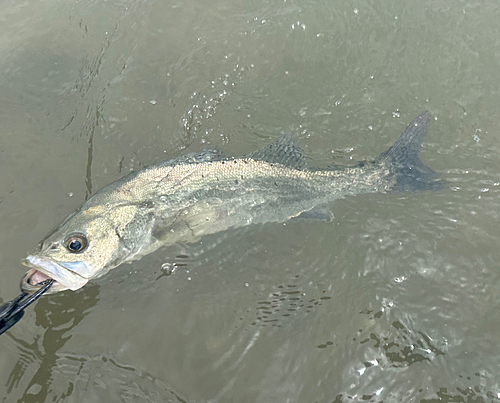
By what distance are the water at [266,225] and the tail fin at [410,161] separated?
29 cm

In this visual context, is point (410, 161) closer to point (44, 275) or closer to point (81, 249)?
point (81, 249)

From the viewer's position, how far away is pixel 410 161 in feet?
14.9

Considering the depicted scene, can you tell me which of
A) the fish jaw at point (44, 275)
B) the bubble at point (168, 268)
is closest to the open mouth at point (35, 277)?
the fish jaw at point (44, 275)

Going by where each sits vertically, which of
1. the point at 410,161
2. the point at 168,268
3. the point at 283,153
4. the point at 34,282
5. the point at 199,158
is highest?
the point at 34,282

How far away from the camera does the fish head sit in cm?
318

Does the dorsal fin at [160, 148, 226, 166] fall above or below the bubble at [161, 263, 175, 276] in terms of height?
above

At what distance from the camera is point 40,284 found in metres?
3.13

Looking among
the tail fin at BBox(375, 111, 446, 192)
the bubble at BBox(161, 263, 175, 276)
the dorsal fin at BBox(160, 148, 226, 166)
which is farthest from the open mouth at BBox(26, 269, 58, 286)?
the tail fin at BBox(375, 111, 446, 192)

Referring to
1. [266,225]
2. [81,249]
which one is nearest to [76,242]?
[81,249]

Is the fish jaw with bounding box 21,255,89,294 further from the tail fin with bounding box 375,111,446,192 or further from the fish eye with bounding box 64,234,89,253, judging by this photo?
the tail fin with bounding box 375,111,446,192

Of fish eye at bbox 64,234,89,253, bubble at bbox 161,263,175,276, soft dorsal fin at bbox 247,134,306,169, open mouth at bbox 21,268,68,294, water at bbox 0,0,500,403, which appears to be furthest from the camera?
soft dorsal fin at bbox 247,134,306,169

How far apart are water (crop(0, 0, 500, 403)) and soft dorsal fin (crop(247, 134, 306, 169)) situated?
2.31 feet

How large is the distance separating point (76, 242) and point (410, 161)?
12.6 feet

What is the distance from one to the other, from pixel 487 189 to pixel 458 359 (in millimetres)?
2219
